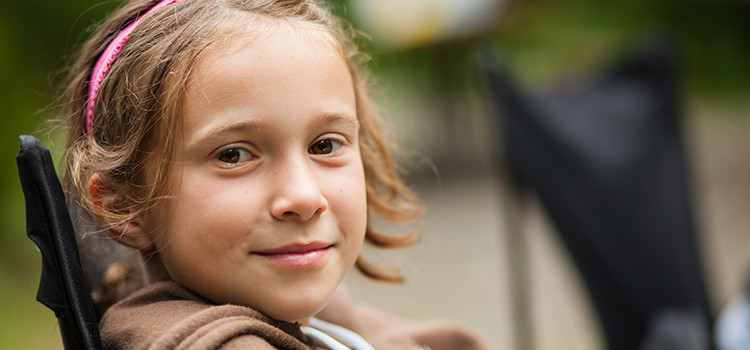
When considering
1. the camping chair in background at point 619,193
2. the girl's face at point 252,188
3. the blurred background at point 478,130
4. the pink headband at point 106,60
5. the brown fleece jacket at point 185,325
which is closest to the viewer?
the brown fleece jacket at point 185,325

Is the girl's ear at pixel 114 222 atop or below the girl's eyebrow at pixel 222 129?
below

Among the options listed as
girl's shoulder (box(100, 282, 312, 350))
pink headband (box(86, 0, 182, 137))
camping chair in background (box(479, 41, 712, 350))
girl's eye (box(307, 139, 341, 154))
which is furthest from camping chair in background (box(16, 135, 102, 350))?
camping chair in background (box(479, 41, 712, 350))

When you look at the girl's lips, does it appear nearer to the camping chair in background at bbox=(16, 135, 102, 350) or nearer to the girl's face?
the girl's face

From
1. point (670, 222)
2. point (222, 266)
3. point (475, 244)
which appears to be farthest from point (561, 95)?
point (475, 244)

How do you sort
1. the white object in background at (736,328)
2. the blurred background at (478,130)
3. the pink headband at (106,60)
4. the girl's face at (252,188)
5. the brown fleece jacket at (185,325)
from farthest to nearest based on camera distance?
the blurred background at (478,130) → the white object in background at (736,328) → the pink headband at (106,60) → the girl's face at (252,188) → the brown fleece jacket at (185,325)

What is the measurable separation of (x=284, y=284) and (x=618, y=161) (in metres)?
1.61

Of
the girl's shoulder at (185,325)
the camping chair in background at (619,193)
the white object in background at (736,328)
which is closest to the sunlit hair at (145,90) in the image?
the girl's shoulder at (185,325)

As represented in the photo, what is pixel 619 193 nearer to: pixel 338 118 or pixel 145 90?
pixel 338 118

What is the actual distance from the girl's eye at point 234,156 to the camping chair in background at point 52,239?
185 millimetres

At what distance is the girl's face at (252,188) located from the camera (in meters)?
0.84

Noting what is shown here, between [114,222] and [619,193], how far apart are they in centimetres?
163

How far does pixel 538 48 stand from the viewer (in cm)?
907

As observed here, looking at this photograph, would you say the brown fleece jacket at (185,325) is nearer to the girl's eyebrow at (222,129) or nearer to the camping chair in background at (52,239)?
the camping chair in background at (52,239)

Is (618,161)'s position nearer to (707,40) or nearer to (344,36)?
(344,36)
